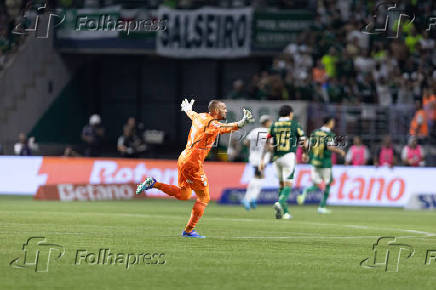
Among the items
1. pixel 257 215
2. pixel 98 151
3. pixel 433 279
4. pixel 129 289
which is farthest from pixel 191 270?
pixel 98 151

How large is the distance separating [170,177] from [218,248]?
675 inches

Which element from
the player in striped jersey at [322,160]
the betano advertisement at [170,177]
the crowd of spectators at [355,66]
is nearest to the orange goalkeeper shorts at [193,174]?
the player in striped jersey at [322,160]

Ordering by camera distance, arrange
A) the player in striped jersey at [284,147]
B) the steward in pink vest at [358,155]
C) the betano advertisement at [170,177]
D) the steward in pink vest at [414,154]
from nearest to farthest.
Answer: the player in striped jersey at [284,147]
the betano advertisement at [170,177]
the steward in pink vest at [414,154]
the steward in pink vest at [358,155]

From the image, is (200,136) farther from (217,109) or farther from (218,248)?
(218,248)

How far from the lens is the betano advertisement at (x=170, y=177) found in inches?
1195

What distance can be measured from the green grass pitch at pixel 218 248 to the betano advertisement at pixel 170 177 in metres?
5.59

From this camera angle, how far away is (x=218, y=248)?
14633mm

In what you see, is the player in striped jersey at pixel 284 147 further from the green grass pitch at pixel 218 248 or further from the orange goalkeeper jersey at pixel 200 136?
the orange goalkeeper jersey at pixel 200 136

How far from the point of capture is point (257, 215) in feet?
79.3

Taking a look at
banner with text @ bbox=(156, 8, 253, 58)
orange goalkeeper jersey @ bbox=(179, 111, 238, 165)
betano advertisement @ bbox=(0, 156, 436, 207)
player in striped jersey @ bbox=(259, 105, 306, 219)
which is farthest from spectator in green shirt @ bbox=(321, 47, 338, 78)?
orange goalkeeper jersey @ bbox=(179, 111, 238, 165)

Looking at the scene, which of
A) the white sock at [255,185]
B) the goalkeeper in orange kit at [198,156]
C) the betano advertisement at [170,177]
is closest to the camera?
the goalkeeper in orange kit at [198,156]

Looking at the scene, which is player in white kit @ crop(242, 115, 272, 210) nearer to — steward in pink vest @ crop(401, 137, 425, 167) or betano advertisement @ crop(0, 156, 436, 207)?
betano advertisement @ crop(0, 156, 436, 207)

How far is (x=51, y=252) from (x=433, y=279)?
4.88 m

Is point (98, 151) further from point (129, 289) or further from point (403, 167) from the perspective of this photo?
point (129, 289)
